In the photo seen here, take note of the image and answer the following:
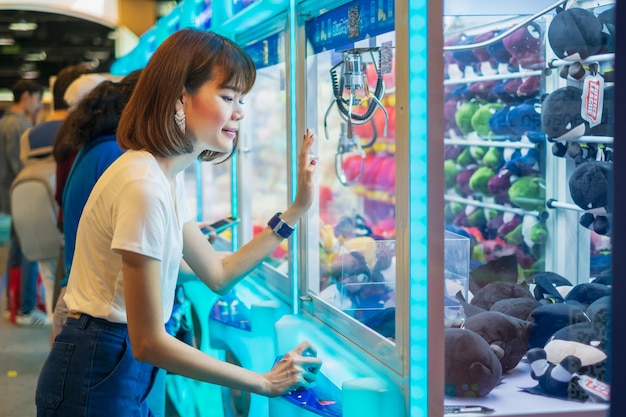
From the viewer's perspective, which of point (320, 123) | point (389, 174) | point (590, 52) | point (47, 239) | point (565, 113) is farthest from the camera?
point (47, 239)

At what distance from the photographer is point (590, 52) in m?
2.19

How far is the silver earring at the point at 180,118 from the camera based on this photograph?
5.92 feet

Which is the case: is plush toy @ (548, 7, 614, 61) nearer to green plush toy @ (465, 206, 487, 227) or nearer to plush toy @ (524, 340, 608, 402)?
plush toy @ (524, 340, 608, 402)

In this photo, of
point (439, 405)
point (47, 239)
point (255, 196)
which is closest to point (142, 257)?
point (439, 405)

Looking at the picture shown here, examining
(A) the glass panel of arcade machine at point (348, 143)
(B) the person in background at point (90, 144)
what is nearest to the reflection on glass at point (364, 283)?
(A) the glass panel of arcade machine at point (348, 143)

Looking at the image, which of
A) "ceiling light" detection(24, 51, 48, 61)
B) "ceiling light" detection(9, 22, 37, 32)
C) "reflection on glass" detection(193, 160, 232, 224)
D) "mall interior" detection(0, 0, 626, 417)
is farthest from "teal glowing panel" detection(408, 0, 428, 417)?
"ceiling light" detection(24, 51, 48, 61)

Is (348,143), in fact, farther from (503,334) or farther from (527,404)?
(527,404)

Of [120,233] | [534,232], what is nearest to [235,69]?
[120,233]

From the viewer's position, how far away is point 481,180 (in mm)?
3547

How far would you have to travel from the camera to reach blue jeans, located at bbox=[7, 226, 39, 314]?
6230mm

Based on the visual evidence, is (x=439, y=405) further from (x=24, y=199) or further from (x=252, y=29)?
(x=24, y=199)

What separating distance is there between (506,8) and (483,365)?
106 centimetres

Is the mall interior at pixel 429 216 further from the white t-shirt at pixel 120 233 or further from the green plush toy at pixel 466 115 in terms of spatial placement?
the white t-shirt at pixel 120 233

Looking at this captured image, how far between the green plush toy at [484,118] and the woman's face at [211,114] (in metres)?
1.59
